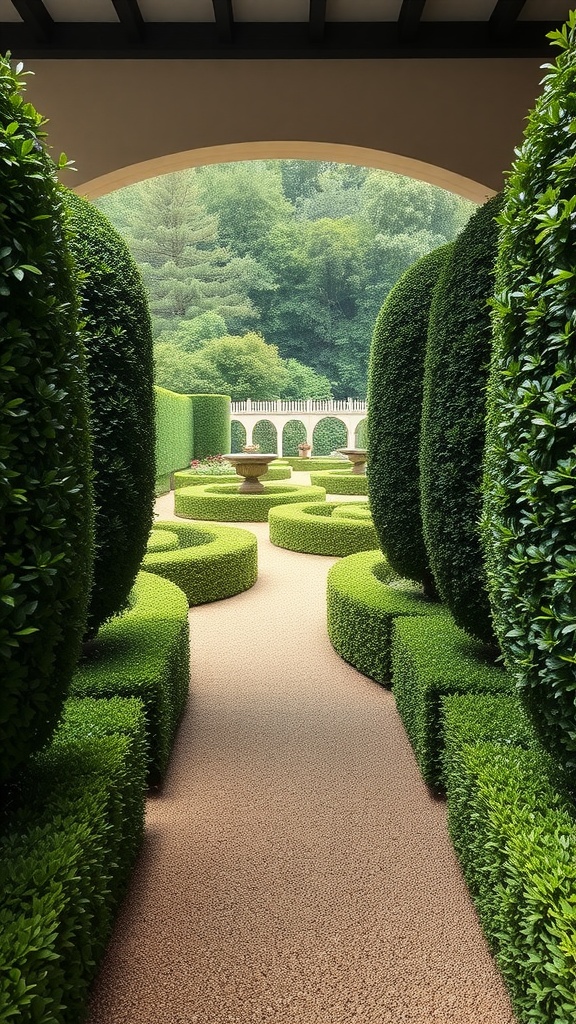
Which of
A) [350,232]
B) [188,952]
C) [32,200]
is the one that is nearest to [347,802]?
[188,952]

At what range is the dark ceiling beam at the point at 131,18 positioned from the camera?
632 cm

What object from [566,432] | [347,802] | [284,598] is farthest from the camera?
[284,598]

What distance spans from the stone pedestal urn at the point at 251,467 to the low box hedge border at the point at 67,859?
1101 centimetres

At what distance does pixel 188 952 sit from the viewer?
200 cm

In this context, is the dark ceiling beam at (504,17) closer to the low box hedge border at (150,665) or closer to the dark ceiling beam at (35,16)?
the dark ceiling beam at (35,16)

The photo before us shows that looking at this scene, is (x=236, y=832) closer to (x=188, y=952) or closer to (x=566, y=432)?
(x=188, y=952)

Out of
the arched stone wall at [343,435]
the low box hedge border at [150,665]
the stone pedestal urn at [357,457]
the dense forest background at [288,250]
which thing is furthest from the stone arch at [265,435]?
the low box hedge border at [150,665]

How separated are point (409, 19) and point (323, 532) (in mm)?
5820

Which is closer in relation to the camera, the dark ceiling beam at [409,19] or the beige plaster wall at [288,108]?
the dark ceiling beam at [409,19]

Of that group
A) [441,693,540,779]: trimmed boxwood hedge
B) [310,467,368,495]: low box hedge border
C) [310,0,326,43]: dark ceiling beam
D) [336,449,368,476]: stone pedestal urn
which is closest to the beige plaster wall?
[310,0,326,43]: dark ceiling beam

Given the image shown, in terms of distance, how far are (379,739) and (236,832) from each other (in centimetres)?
115

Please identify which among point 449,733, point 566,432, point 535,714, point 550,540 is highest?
point 566,432

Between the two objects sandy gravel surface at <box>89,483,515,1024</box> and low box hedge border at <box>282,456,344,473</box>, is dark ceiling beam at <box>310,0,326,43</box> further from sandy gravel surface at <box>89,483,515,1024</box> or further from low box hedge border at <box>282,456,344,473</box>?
low box hedge border at <box>282,456,344,473</box>

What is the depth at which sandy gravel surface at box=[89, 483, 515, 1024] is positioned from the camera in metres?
1.83
